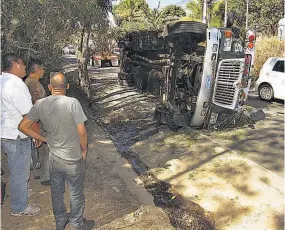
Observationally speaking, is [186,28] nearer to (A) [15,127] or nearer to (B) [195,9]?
(A) [15,127]

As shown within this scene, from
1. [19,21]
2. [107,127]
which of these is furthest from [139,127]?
[19,21]

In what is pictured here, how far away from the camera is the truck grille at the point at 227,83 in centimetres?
707

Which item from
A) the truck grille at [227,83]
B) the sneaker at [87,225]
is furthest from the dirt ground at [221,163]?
the sneaker at [87,225]

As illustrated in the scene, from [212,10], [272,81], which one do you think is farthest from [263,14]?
[272,81]

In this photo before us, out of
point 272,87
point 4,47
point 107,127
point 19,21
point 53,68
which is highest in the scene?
point 19,21

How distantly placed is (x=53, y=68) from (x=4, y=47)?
2.12 metres

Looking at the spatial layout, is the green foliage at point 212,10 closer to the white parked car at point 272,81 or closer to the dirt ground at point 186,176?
the white parked car at point 272,81

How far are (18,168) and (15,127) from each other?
0.47 metres

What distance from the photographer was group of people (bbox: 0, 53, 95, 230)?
303 centimetres

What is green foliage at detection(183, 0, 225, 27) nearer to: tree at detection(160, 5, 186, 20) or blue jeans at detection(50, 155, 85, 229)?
tree at detection(160, 5, 186, 20)

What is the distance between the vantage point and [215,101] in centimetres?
718

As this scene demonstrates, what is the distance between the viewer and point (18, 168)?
3496mm

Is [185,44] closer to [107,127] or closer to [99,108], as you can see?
[107,127]

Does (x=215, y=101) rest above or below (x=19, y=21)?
below
